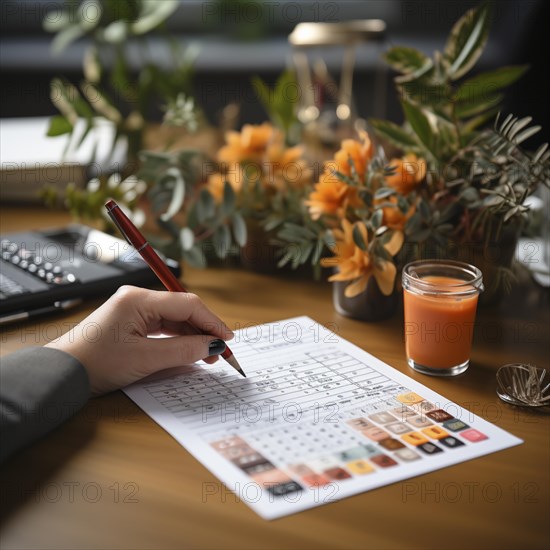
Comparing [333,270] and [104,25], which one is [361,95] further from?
[333,270]

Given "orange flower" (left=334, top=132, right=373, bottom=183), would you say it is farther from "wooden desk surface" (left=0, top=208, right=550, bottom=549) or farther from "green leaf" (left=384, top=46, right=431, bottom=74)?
"wooden desk surface" (left=0, top=208, right=550, bottom=549)

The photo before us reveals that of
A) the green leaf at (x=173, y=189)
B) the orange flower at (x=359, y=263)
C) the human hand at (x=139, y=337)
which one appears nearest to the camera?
the human hand at (x=139, y=337)

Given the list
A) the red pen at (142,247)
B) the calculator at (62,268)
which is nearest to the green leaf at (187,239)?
the calculator at (62,268)

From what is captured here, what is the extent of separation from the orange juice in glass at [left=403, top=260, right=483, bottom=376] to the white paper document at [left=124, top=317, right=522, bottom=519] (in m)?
0.04

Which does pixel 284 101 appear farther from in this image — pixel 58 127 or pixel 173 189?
pixel 58 127

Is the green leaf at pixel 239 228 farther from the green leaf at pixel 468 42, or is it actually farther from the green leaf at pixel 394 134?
the green leaf at pixel 468 42

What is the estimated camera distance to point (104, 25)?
161 centimetres

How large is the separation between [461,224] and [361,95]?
1737 millimetres

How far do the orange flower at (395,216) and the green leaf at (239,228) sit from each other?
235mm

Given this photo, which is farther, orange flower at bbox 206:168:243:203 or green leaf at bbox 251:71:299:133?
green leaf at bbox 251:71:299:133

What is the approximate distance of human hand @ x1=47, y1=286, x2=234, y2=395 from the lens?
0.79m

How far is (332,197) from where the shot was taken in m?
0.97

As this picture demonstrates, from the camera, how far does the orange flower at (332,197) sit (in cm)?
97

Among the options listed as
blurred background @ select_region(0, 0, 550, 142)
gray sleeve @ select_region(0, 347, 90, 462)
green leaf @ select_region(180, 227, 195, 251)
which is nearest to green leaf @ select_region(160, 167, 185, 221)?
green leaf @ select_region(180, 227, 195, 251)
